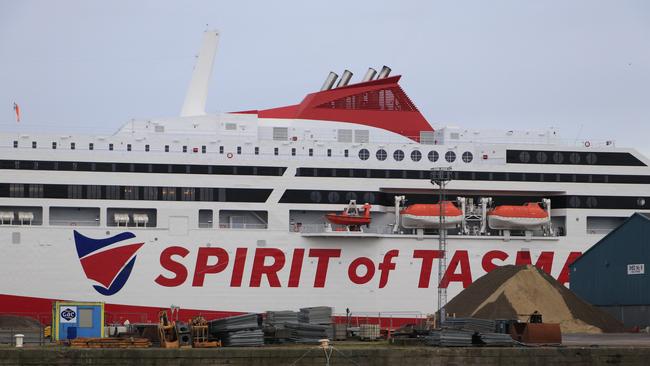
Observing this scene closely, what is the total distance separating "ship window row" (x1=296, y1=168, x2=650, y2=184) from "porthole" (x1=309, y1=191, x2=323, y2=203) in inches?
28.1

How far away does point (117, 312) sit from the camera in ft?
151

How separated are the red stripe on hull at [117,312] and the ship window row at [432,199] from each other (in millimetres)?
4790

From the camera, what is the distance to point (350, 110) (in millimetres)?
51062

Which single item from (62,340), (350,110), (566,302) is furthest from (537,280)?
(62,340)

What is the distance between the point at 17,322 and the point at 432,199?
1714 cm

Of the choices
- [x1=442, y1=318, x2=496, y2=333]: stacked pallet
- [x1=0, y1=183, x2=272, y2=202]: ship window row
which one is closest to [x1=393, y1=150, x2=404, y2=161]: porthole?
[x1=0, y1=183, x2=272, y2=202]: ship window row

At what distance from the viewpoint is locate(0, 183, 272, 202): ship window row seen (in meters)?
46.8

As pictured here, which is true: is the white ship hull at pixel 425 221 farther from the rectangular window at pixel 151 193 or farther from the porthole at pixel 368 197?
the rectangular window at pixel 151 193

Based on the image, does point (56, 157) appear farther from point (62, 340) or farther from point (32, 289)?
point (62, 340)

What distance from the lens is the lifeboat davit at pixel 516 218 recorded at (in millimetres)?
49406

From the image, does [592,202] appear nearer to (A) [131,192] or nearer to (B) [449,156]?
(B) [449,156]

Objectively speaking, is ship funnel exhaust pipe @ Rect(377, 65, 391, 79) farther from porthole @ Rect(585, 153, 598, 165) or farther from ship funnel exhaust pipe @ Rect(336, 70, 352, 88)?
porthole @ Rect(585, 153, 598, 165)

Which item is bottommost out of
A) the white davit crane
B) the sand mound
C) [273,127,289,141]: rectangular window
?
the sand mound

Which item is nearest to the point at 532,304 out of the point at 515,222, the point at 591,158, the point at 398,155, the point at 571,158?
the point at 515,222
